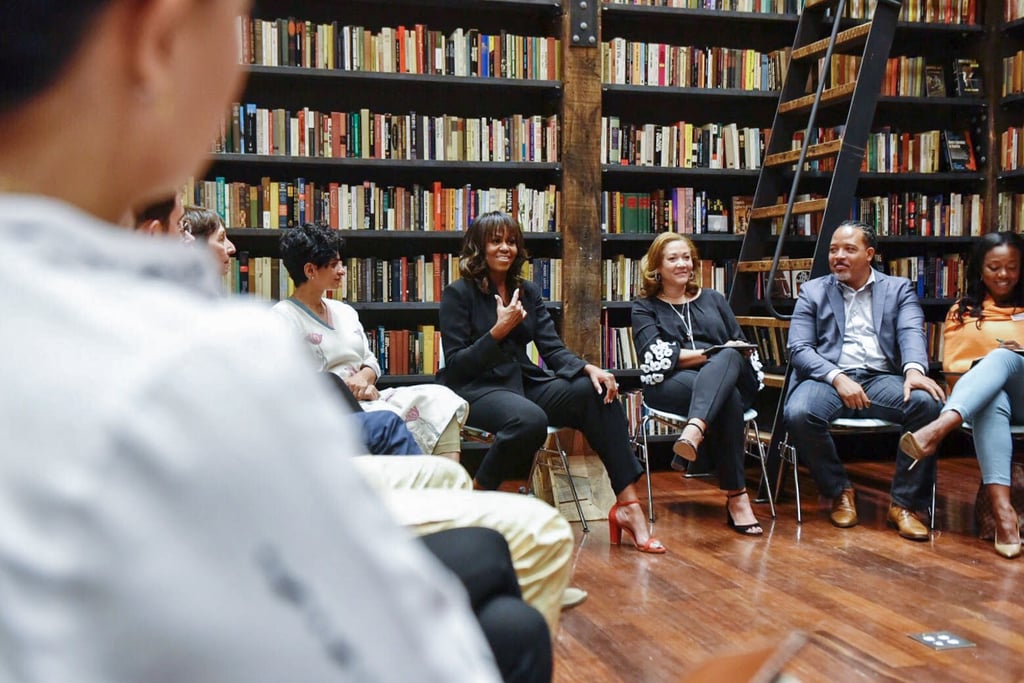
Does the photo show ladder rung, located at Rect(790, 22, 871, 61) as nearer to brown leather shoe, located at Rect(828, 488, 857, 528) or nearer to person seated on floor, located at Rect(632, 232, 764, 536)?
person seated on floor, located at Rect(632, 232, 764, 536)

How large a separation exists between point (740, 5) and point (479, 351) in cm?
251

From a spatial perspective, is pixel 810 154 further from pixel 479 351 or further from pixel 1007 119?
pixel 479 351

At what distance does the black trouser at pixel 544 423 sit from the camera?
3453 millimetres

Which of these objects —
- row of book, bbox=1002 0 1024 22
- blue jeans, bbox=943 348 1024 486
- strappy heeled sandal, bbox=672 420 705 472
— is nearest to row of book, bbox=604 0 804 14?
row of book, bbox=1002 0 1024 22

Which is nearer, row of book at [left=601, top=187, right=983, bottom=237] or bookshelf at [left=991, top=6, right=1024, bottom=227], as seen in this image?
row of book at [left=601, top=187, right=983, bottom=237]

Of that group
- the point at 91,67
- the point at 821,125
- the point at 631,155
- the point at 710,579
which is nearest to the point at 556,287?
the point at 631,155

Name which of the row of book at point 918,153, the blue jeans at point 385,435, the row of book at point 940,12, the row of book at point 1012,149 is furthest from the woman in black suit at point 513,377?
the row of book at point 1012,149

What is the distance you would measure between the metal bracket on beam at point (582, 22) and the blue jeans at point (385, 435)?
96.8 inches

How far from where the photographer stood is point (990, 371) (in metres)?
3.55

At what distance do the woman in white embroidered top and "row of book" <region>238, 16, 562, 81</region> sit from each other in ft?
4.57

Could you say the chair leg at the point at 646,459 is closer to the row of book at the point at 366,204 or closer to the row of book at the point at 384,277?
the row of book at the point at 384,277

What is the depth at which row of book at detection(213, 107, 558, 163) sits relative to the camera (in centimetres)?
441

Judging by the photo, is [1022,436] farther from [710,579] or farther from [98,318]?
[98,318]

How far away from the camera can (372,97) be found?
4.75 m
